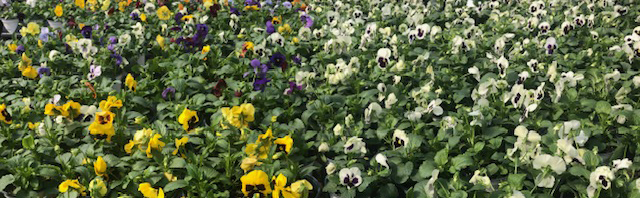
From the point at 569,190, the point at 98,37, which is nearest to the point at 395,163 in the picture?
the point at 569,190

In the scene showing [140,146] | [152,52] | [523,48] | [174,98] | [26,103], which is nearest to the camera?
[140,146]

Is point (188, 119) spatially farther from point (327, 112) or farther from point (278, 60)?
point (278, 60)

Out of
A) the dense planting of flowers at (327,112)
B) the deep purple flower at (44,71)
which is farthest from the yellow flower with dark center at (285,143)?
the deep purple flower at (44,71)

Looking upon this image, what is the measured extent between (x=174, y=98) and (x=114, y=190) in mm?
894

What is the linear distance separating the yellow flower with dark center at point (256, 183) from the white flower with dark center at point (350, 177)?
28cm

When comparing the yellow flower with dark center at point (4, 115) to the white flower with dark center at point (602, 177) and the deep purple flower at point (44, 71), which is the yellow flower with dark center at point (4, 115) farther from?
the white flower with dark center at point (602, 177)

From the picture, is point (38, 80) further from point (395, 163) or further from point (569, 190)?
point (569, 190)

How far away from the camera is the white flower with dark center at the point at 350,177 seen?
75.7 inches

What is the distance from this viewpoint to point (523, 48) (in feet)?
11.1

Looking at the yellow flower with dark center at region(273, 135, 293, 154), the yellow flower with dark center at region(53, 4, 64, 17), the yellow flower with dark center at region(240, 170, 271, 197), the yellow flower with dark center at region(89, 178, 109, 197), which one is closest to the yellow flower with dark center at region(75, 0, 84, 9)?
the yellow flower with dark center at region(53, 4, 64, 17)

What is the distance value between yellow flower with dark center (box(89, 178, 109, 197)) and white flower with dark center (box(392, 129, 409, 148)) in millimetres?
1161

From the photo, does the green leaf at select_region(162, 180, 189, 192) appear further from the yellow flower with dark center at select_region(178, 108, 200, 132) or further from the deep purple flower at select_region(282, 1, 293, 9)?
the deep purple flower at select_region(282, 1, 293, 9)

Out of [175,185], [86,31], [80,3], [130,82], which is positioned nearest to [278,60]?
[130,82]

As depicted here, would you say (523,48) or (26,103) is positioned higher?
(26,103)
